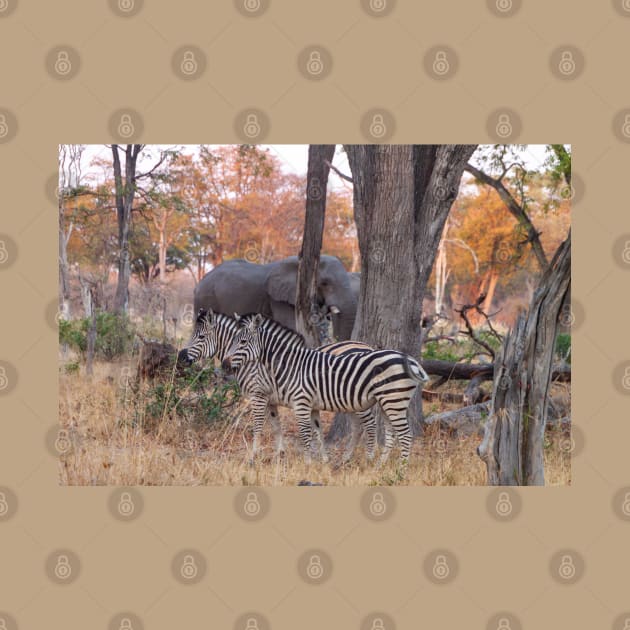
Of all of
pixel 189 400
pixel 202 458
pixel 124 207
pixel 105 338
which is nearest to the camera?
pixel 202 458

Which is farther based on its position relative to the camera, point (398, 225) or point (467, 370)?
point (467, 370)

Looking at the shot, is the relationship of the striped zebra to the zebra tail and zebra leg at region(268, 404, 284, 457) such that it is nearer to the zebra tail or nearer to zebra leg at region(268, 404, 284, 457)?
zebra leg at region(268, 404, 284, 457)

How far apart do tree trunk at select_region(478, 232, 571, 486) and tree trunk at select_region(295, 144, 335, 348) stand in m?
4.05

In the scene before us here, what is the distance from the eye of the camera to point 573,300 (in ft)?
22.7

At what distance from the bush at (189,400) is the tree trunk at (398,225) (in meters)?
1.98

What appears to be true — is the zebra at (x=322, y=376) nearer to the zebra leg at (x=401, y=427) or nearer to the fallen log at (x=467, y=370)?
the zebra leg at (x=401, y=427)

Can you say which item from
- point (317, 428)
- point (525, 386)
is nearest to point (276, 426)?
point (317, 428)

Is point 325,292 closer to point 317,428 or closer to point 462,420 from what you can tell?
point 462,420

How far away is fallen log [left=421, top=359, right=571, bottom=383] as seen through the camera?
11.6 m

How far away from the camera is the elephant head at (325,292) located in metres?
18.7

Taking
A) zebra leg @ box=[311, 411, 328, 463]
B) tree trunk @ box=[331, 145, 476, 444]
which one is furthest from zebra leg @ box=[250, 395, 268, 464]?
tree trunk @ box=[331, 145, 476, 444]

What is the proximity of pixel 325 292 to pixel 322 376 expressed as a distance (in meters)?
10.3

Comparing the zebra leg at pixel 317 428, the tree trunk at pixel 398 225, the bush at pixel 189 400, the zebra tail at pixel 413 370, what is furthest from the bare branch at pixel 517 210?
the bush at pixel 189 400

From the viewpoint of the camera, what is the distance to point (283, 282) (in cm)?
1991
